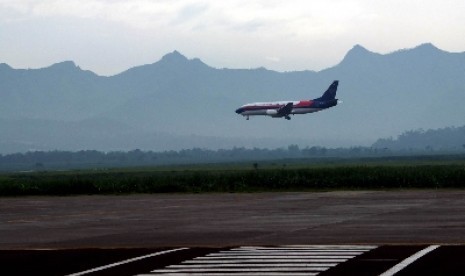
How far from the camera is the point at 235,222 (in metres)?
37.7

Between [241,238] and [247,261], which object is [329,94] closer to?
[241,238]

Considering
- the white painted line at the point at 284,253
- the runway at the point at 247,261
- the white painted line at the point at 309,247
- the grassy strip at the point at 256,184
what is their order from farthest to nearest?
the grassy strip at the point at 256,184, the white painted line at the point at 309,247, the white painted line at the point at 284,253, the runway at the point at 247,261

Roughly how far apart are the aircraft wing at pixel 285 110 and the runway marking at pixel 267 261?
151 meters

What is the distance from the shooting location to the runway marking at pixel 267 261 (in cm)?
2130

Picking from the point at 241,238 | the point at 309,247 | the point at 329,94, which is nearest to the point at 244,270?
the point at 309,247

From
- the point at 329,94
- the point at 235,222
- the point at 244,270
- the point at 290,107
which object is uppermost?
the point at 329,94

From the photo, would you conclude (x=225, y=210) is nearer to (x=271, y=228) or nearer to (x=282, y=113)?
(x=271, y=228)

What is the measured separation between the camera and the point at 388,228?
108 ft

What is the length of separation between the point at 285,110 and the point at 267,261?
15587cm

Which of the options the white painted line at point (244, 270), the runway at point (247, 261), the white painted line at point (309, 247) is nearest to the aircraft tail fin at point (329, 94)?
the white painted line at point (309, 247)

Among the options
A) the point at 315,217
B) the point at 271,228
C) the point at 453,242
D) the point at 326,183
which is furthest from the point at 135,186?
the point at 453,242

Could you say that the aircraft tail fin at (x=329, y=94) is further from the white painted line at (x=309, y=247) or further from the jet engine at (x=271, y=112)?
the white painted line at (x=309, y=247)

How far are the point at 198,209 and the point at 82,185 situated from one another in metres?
29.3

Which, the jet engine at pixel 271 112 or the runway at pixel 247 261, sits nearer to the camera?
the runway at pixel 247 261
